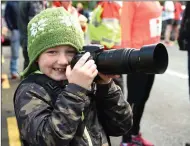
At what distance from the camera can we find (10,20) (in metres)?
6.47

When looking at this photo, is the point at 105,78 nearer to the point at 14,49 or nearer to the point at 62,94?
the point at 62,94

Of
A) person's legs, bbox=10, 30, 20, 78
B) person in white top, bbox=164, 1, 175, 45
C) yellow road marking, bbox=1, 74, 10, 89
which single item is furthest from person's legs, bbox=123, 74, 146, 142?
person in white top, bbox=164, 1, 175, 45

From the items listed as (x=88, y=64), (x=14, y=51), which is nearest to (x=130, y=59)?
(x=88, y=64)

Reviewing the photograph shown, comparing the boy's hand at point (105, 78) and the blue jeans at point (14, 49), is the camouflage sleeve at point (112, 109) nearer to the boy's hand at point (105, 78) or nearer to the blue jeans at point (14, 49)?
the boy's hand at point (105, 78)

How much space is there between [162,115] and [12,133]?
178 centimetres

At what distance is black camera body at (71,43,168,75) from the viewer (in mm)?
1457

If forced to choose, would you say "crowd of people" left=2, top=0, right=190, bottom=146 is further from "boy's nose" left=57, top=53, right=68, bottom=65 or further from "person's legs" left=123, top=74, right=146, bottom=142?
"person's legs" left=123, top=74, right=146, bottom=142

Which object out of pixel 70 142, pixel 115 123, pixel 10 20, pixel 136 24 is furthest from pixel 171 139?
pixel 10 20

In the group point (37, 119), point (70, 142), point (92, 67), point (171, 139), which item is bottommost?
point (171, 139)

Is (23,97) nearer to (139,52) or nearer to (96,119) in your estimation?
(96,119)

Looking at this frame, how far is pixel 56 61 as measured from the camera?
158 cm

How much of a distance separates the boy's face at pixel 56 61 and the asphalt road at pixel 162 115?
7.03 feet

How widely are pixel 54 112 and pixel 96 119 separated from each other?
11.3 inches

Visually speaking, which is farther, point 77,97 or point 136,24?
point 136,24
